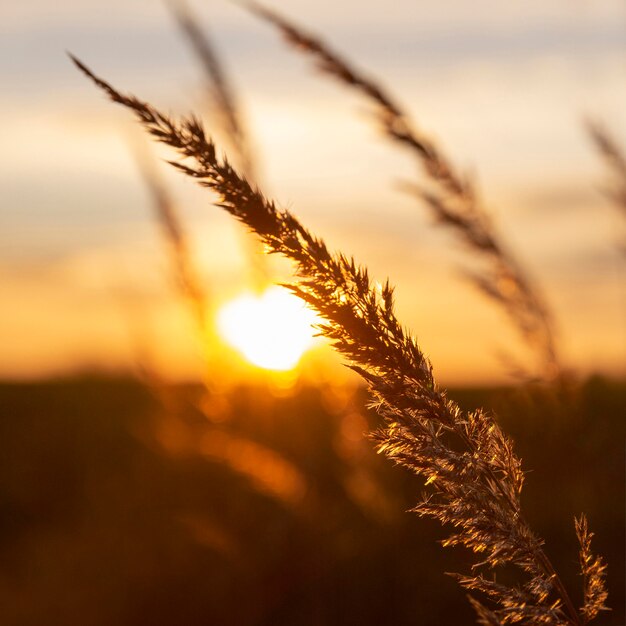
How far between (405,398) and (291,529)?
340 centimetres

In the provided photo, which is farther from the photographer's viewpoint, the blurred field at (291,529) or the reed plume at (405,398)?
the blurred field at (291,529)

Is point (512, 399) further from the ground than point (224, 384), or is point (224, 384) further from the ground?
point (224, 384)

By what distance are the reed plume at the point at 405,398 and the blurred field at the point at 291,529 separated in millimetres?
1781

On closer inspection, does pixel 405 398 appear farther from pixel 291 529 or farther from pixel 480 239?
pixel 291 529

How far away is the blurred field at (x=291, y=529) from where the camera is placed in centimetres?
387

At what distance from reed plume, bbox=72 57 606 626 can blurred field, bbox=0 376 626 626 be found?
70.1 inches

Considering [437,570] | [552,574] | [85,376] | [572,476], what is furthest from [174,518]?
[85,376]

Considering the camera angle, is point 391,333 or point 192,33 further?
point 192,33

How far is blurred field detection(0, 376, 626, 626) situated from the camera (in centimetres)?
387

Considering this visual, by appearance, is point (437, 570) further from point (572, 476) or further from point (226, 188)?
point (226, 188)

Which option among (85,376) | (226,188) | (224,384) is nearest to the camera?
(226,188)

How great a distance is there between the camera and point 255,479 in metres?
4.50

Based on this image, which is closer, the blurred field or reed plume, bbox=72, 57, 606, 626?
reed plume, bbox=72, 57, 606, 626

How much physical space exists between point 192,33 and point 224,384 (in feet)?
6.81
